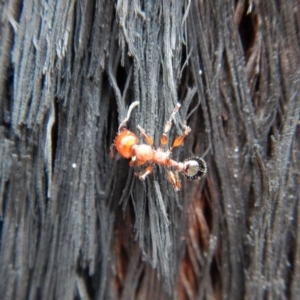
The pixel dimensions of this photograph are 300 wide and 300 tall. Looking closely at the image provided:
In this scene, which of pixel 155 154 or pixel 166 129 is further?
pixel 155 154

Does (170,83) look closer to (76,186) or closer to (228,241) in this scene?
(76,186)

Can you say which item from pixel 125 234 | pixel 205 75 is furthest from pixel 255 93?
pixel 125 234

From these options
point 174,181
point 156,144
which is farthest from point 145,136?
point 174,181

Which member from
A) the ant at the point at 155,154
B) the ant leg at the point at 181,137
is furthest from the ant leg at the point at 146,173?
the ant leg at the point at 181,137

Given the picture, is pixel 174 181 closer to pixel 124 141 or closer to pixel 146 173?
pixel 146 173

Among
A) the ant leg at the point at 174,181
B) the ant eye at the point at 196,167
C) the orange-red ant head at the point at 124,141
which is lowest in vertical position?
the ant leg at the point at 174,181

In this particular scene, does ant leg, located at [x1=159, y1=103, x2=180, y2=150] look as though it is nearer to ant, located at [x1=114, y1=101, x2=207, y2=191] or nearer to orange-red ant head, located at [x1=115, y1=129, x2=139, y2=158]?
ant, located at [x1=114, y1=101, x2=207, y2=191]

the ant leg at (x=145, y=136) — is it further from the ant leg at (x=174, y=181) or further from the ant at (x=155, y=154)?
the ant leg at (x=174, y=181)

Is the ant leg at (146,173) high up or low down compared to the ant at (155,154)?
down
